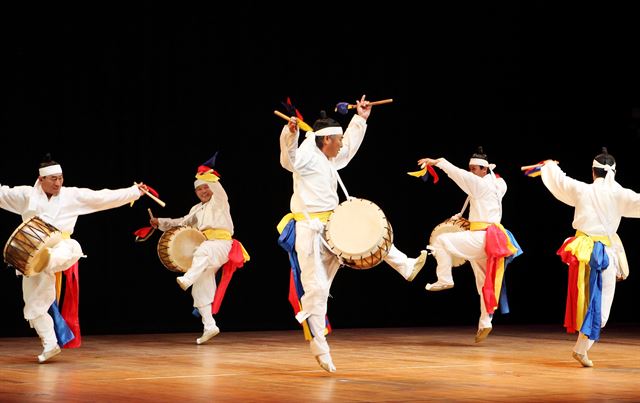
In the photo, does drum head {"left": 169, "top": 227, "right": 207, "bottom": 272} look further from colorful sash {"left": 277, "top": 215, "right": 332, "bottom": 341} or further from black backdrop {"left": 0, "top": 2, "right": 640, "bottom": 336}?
colorful sash {"left": 277, "top": 215, "right": 332, "bottom": 341}

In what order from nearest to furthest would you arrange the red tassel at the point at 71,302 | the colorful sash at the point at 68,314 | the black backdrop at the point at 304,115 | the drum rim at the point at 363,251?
the drum rim at the point at 363,251 → the colorful sash at the point at 68,314 → the red tassel at the point at 71,302 → the black backdrop at the point at 304,115

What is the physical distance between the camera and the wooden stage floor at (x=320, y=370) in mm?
4645

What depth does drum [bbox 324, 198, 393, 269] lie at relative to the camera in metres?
5.23

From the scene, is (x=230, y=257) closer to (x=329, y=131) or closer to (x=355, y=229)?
(x=329, y=131)

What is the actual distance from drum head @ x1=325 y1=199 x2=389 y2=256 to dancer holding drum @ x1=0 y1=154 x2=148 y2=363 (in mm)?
1450

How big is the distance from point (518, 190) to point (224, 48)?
310cm

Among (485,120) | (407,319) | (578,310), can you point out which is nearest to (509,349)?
(578,310)

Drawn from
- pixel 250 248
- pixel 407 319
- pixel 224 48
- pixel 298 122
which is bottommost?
pixel 407 319

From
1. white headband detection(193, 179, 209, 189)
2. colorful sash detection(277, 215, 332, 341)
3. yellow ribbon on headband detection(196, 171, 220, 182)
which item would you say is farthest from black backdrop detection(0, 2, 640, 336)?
colorful sash detection(277, 215, 332, 341)

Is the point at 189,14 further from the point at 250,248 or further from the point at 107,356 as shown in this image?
the point at 107,356

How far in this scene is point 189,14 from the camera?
26.1 ft

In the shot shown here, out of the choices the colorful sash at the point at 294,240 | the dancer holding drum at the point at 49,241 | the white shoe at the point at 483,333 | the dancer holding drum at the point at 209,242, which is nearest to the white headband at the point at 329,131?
the colorful sash at the point at 294,240

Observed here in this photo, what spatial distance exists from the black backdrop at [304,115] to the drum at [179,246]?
570mm

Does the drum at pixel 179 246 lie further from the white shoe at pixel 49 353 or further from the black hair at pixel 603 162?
the black hair at pixel 603 162
